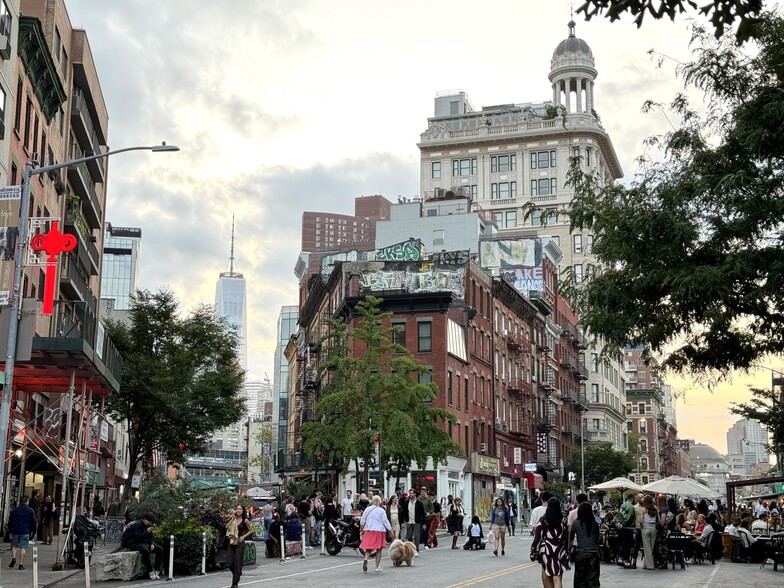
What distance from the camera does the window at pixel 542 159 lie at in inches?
5320

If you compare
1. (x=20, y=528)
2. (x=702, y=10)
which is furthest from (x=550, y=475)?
(x=702, y=10)

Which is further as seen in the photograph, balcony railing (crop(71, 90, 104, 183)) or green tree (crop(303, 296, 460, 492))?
balcony railing (crop(71, 90, 104, 183))

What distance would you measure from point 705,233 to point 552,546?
7.10 metres

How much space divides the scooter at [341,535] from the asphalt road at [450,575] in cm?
107

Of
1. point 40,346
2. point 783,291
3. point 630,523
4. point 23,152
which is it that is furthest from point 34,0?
point 783,291

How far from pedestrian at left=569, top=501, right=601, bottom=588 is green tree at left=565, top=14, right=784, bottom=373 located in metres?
4.57

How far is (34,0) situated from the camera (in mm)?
43062

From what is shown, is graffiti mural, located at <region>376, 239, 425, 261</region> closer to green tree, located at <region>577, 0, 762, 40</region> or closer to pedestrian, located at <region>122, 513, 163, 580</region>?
pedestrian, located at <region>122, 513, 163, 580</region>

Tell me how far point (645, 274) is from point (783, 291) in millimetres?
2805

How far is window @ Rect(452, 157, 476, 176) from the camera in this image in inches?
5468

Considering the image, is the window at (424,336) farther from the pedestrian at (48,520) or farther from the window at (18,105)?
the window at (18,105)

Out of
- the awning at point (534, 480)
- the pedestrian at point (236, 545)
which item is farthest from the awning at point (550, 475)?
the pedestrian at point (236, 545)

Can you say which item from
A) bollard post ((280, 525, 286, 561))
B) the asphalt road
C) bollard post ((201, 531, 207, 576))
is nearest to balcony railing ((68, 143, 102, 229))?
bollard post ((280, 525, 286, 561))

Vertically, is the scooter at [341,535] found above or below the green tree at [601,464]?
below
